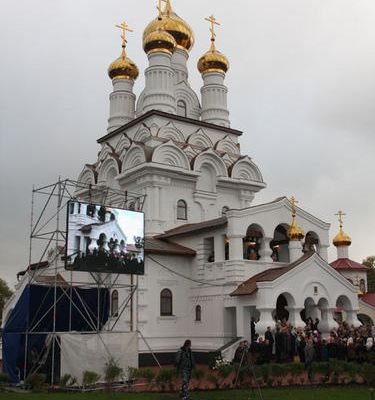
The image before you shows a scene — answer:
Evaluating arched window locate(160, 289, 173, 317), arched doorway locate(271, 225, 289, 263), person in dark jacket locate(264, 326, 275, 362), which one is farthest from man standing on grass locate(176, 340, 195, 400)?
arched doorway locate(271, 225, 289, 263)

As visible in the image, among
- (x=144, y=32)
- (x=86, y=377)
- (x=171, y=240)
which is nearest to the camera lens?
(x=86, y=377)

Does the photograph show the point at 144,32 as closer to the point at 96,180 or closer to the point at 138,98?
the point at 138,98

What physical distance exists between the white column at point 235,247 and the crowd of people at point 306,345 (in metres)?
3.60

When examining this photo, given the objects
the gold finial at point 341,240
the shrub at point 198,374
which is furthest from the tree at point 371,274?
the shrub at point 198,374

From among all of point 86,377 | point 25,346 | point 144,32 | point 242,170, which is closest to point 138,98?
point 144,32

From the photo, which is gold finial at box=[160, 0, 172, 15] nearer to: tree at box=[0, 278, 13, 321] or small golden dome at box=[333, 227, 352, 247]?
small golden dome at box=[333, 227, 352, 247]

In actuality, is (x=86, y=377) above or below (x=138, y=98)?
below

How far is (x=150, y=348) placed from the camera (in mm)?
22031

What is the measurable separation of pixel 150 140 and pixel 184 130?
2.73 metres

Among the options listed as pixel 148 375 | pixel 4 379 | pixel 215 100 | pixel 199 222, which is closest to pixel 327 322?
pixel 199 222

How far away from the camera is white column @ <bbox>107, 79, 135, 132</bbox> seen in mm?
32281

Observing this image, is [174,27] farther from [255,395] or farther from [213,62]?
[255,395]

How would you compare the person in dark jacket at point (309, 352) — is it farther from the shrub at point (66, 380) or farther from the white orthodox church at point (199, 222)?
the shrub at point (66, 380)

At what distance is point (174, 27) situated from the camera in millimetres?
32438
